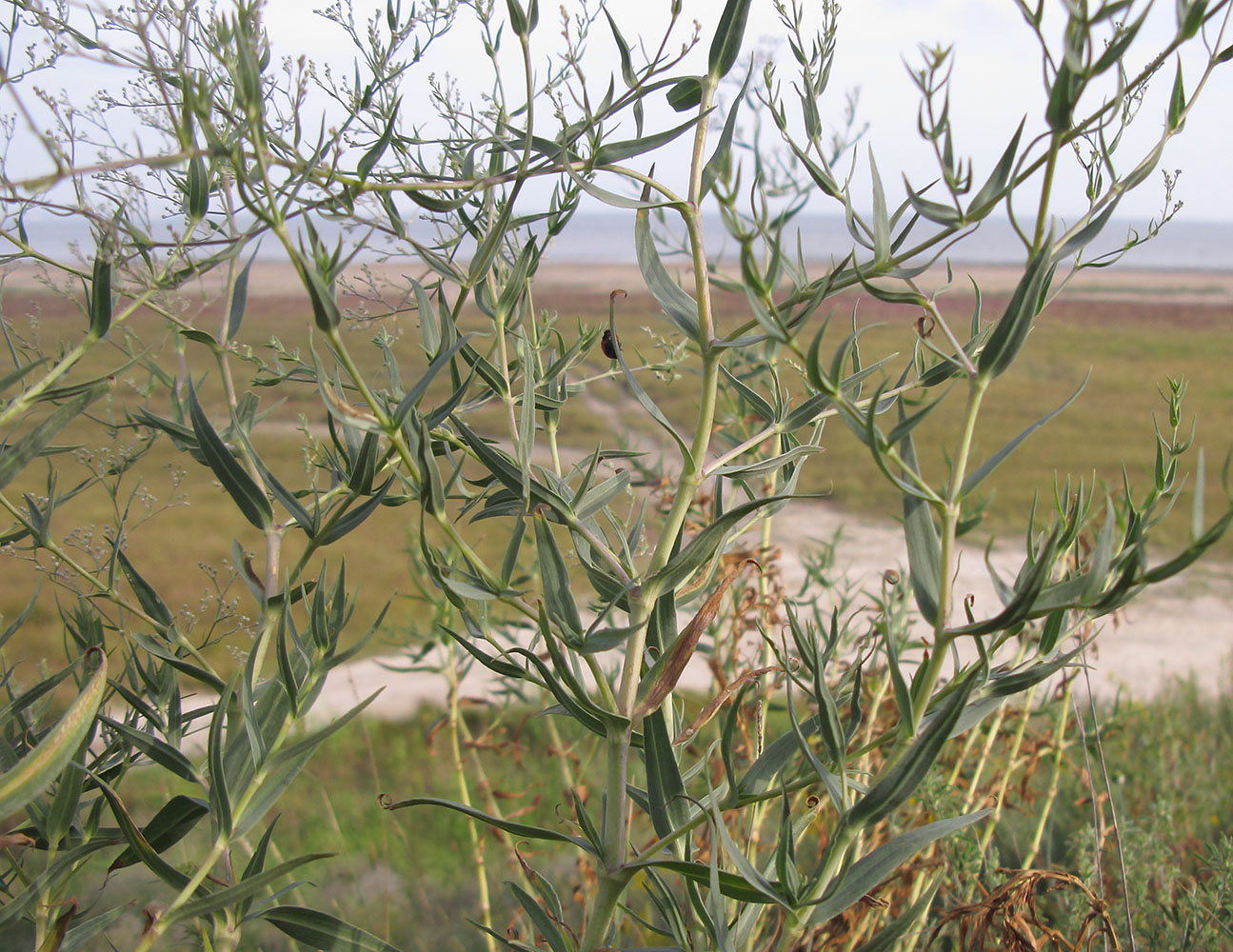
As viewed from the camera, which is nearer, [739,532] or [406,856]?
[739,532]

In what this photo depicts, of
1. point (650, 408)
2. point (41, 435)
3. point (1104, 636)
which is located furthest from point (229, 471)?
point (1104, 636)

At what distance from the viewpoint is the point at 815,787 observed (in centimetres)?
60

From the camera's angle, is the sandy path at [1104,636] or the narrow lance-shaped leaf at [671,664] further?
the sandy path at [1104,636]

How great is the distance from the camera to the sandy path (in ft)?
13.0

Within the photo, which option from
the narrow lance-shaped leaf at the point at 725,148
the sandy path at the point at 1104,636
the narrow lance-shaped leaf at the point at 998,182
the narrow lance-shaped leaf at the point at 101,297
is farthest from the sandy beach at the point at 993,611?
the narrow lance-shaped leaf at the point at 998,182

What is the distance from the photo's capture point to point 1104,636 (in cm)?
468

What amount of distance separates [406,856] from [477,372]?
5.86 ft

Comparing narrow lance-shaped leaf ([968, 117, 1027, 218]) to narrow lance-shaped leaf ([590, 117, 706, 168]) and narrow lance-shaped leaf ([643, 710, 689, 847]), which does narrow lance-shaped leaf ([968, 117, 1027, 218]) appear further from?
narrow lance-shaped leaf ([643, 710, 689, 847])

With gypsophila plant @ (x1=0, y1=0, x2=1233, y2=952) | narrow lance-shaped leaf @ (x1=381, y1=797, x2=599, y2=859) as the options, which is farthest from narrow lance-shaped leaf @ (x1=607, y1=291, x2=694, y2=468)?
narrow lance-shaped leaf @ (x1=381, y1=797, x2=599, y2=859)

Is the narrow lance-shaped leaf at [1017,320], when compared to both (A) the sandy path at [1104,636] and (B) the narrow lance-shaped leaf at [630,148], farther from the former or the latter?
(A) the sandy path at [1104,636]

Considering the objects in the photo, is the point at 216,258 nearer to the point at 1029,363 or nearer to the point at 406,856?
the point at 406,856

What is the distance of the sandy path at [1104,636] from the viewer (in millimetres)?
3953

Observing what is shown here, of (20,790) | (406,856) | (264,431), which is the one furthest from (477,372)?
(264,431)

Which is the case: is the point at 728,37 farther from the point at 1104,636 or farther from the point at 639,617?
the point at 1104,636
